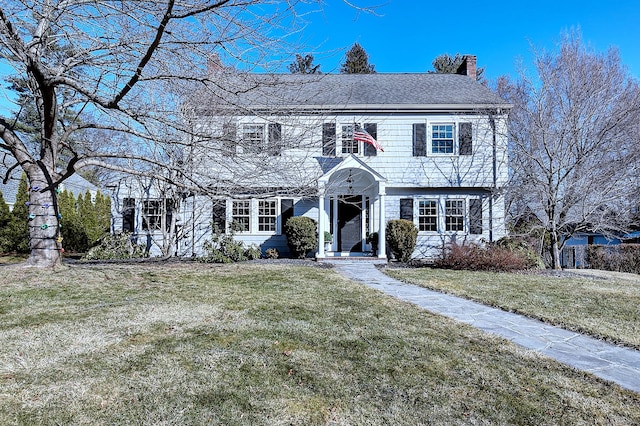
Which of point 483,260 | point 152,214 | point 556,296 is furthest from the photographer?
point 152,214

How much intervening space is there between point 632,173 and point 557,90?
367 cm

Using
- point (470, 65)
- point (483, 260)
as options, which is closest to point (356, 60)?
point (470, 65)

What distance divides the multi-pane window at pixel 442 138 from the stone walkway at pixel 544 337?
7.47 metres

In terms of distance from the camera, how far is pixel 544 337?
164 inches

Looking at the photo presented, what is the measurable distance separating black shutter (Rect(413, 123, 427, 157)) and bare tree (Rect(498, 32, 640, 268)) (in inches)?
109

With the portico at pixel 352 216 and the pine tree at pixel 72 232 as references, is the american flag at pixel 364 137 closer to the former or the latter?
the portico at pixel 352 216

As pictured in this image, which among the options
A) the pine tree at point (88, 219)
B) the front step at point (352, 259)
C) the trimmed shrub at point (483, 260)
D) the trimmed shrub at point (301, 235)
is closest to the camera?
the trimmed shrub at point (483, 260)

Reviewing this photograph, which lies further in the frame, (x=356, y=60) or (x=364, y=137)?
(x=356, y=60)

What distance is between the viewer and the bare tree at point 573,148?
37.9 ft

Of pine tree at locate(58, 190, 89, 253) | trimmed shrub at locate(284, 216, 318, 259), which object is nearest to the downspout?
trimmed shrub at locate(284, 216, 318, 259)

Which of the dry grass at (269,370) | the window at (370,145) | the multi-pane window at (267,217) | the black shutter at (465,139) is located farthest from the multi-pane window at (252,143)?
the black shutter at (465,139)

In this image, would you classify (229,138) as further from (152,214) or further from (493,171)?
(493,171)

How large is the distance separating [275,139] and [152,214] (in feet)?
25.6

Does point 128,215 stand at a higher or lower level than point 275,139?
lower
